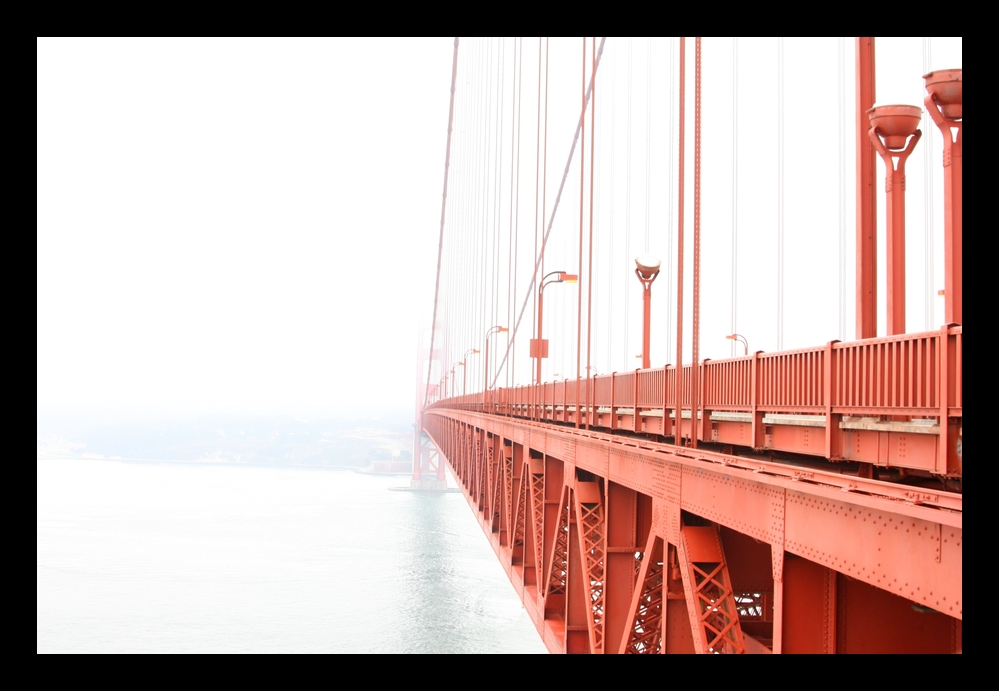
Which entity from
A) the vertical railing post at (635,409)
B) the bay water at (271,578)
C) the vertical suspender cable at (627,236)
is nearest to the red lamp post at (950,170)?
the vertical railing post at (635,409)

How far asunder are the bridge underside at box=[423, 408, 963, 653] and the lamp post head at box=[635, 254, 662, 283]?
3752 millimetres

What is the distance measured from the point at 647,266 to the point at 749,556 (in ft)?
26.4

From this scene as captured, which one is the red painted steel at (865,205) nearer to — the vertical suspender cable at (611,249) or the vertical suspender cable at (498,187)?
the vertical suspender cable at (611,249)

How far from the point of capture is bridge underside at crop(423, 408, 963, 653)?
3.34 meters

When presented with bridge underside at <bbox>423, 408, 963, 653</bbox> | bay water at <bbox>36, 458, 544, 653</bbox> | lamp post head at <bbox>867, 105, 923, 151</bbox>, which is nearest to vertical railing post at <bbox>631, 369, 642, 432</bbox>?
bridge underside at <bbox>423, 408, 963, 653</bbox>

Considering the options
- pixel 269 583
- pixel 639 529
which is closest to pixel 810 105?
pixel 639 529

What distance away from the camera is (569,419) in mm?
16641

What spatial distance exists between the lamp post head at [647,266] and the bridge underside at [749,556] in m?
3.75

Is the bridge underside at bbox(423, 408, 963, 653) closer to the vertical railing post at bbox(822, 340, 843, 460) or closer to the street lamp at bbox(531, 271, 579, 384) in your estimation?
the vertical railing post at bbox(822, 340, 843, 460)

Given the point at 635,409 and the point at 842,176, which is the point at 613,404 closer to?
the point at 635,409

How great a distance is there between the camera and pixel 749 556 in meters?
6.61

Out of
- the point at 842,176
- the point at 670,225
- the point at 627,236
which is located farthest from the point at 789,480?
the point at 627,236

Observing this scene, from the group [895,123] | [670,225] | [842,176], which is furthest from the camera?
[670,225]

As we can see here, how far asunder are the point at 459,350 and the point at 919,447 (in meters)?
56.0
